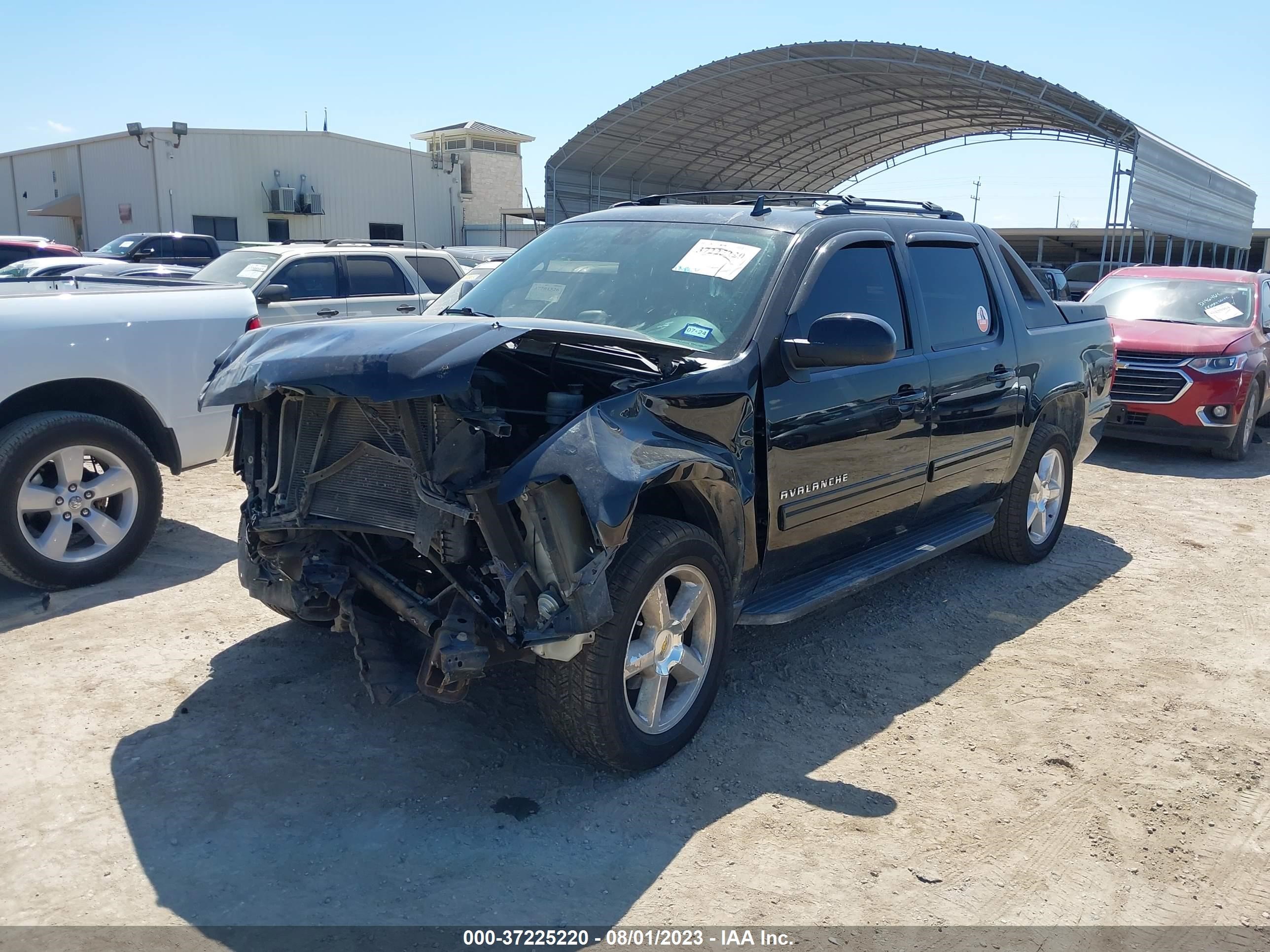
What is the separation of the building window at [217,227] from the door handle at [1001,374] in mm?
29156

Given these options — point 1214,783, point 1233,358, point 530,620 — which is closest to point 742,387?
point 530,620

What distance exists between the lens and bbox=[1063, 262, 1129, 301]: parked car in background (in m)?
20.7

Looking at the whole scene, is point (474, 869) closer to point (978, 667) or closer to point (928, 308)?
point (978, 667)

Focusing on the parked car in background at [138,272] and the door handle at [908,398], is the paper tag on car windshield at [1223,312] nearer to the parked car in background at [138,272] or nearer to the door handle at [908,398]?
the door handle at [908,398]

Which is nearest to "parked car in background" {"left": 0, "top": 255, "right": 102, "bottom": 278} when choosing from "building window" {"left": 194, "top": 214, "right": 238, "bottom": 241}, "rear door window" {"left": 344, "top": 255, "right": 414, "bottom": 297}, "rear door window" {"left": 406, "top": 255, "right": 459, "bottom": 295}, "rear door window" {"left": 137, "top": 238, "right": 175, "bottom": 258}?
"rear door window" {"left": 137, "top": 238, "right": 175, "bottom": 258}

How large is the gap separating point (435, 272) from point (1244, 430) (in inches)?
366

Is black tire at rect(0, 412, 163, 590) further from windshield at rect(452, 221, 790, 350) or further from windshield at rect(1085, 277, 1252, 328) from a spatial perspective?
windshield at rect(1085, 277, 1252, 328)

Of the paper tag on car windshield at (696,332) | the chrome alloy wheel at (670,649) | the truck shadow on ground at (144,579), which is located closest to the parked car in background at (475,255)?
the truck shadow on ground at (144,579)

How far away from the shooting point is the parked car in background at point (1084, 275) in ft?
67.8

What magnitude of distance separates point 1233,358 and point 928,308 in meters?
6.84

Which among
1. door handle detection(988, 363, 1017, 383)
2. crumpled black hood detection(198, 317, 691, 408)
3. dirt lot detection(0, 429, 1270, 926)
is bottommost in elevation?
dirt lot detection(0, 429, 1270, 926)

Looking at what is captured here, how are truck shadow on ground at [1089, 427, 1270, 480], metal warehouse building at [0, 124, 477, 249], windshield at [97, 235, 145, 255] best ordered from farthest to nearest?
metal warehouse building at [0, 124, 477, 249] < windshield at [97, 235, 145, 255] < truck shadow on ground at [1089, 427, 1270, 480]

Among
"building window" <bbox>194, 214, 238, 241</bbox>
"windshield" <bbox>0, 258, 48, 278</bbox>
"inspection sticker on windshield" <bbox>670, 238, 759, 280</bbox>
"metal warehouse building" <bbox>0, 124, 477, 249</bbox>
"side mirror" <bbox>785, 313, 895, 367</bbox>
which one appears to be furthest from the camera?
"building window" <bbox>194, 214, 238, 241</bbox>

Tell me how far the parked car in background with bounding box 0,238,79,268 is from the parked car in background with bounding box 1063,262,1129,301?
19214 mm
